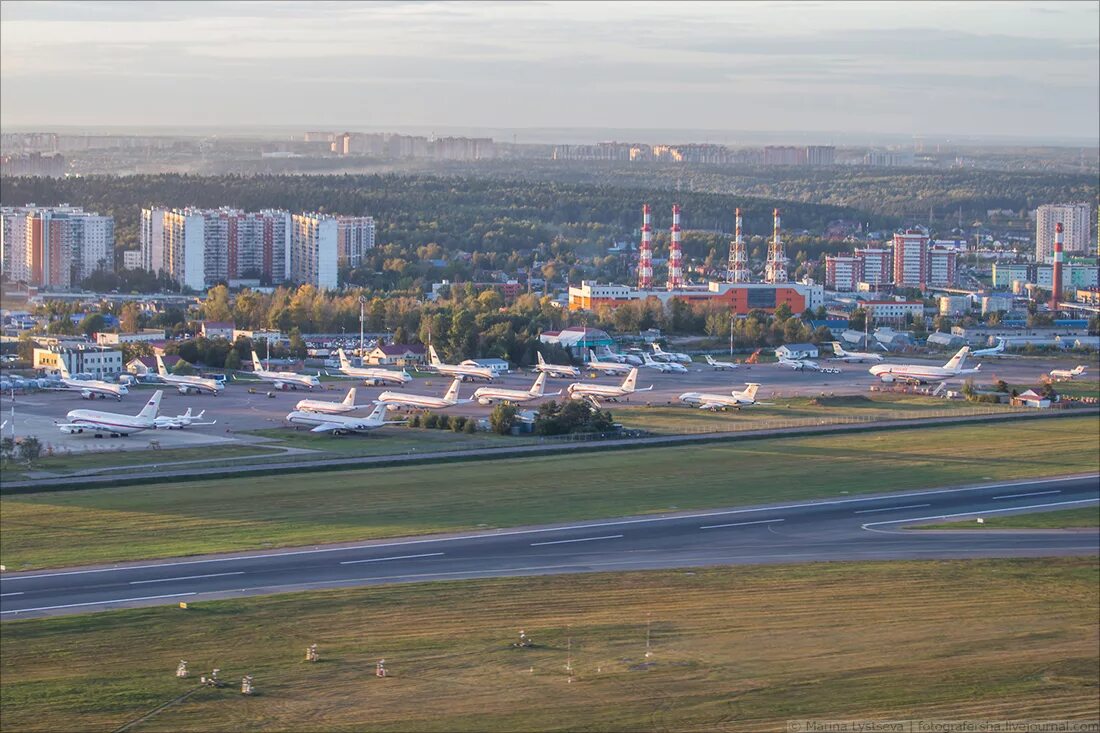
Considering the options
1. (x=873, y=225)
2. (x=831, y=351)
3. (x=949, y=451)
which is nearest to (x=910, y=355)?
(x=831, y=351)

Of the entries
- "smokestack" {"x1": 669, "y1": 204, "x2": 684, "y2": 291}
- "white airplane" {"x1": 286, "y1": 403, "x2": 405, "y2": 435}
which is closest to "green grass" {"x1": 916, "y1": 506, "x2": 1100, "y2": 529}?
"white airplane" {"x1": 286, "y1": 403, "x2": 405, "y2": 435}

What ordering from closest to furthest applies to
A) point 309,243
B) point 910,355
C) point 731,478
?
point 731,478 → point 910,355 → point 309,243

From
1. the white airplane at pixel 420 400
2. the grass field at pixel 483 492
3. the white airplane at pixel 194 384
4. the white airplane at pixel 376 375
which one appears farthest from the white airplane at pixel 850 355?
the white airplane at pixel 194 384

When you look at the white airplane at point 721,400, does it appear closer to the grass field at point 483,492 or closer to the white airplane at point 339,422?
the grass field at point 483,492

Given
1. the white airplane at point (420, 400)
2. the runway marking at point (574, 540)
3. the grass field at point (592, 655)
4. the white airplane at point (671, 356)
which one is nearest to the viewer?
the grass field at point (592, 655)

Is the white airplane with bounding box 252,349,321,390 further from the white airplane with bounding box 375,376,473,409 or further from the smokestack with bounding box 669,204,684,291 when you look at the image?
the smokestack with bounding box 669,204,684,291

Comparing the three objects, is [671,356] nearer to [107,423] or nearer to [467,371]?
[467,371]

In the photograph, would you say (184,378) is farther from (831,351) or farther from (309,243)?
(309,243)

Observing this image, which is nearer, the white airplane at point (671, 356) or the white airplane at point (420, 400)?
the white airplane at point (420, 400)
